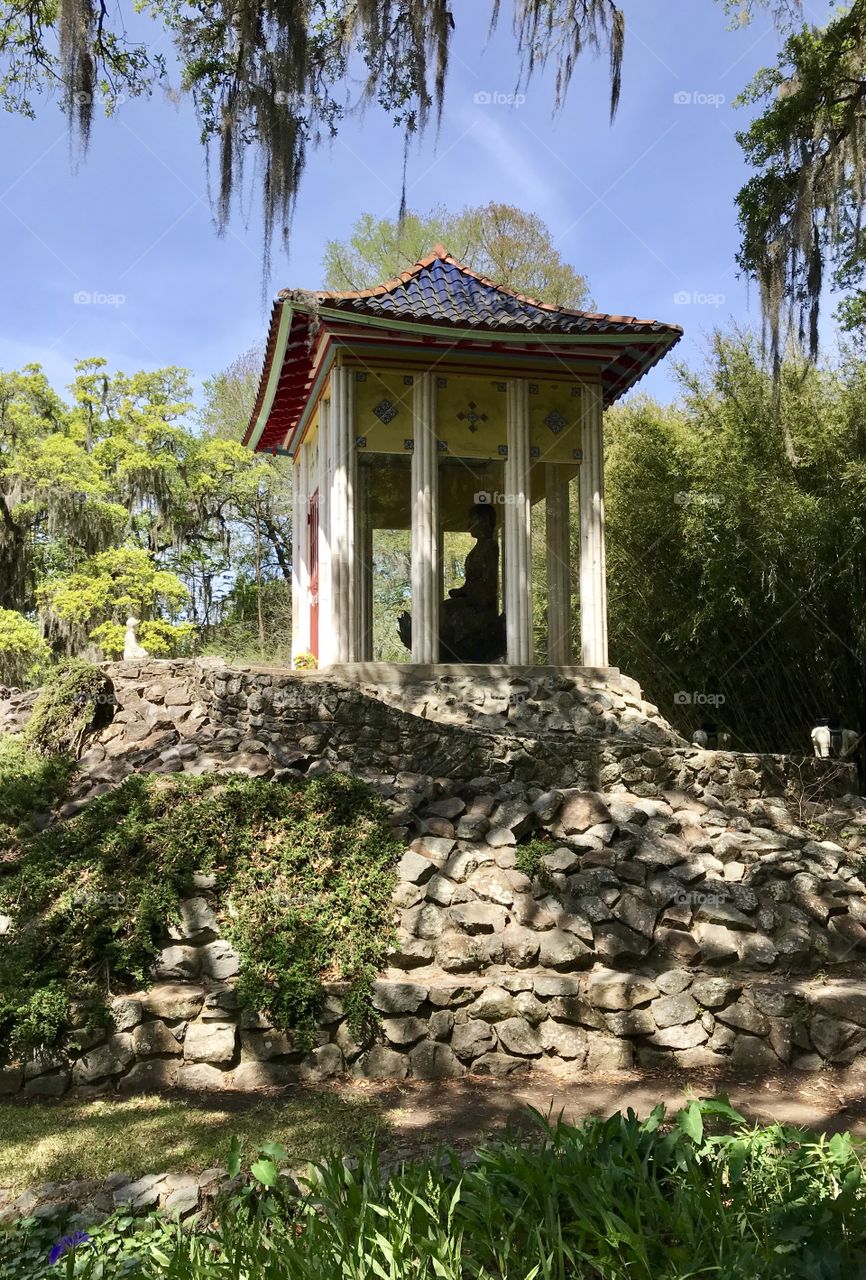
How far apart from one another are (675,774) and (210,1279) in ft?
20.0

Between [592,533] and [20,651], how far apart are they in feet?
43.9

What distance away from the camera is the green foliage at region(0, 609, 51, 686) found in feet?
64.6

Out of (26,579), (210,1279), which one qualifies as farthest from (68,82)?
(26,579)

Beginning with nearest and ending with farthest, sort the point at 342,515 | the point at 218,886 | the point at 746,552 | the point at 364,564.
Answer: the point at 218,886, the point at 342,515, the point at 364,564, the point at 746,552

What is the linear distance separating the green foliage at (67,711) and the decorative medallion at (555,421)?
17.7 feet

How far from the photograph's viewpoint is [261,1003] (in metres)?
5.71

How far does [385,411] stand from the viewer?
10773 millimetres

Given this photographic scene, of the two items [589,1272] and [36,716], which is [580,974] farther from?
[36,716]

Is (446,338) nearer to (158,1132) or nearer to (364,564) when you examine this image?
(364,564)

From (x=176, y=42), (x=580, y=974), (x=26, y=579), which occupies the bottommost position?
(x=580, y=974)
